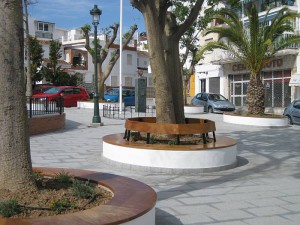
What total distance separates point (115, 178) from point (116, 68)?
54.2 m

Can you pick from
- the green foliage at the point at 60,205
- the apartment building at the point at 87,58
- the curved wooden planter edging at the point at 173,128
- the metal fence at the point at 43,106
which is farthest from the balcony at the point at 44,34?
the green foliage at the point at 60,205

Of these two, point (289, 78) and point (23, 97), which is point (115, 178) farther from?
point (289, 78)

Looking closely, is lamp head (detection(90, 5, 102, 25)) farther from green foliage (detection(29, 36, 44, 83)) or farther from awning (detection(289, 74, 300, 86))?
green foliage (detection(29, 36, 44, 83))

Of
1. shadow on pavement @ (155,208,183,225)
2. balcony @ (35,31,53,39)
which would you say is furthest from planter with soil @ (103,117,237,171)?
balcony @ (35,31,53,39)

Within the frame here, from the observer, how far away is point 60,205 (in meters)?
4.27

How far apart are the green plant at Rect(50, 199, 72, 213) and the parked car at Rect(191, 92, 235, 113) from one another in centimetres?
2476

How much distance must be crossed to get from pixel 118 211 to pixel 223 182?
4115 mm

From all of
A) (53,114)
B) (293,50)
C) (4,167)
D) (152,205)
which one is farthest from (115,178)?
(293,50)

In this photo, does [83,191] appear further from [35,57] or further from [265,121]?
[35,57]

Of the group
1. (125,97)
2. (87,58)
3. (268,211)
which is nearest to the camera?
(268,211)

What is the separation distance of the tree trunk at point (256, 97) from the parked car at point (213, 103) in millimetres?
8253

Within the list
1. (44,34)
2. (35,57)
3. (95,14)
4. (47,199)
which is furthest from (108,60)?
(47,199)

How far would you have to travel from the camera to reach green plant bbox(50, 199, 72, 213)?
166 inches

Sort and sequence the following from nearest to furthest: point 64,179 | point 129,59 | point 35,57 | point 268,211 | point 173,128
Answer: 1. point 64,179
2. point 268,211
3. point 173,128
4. point 35,57
5. point 129,59
